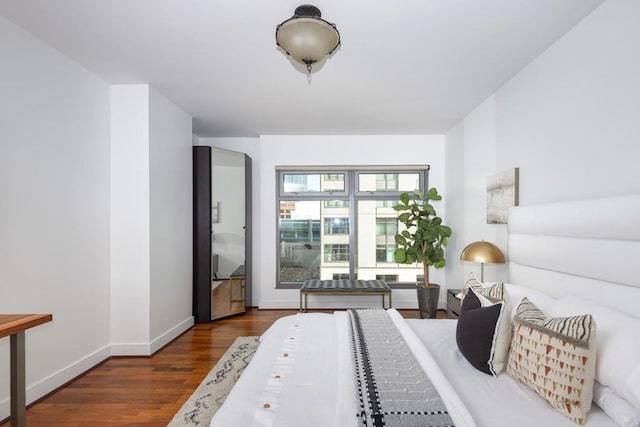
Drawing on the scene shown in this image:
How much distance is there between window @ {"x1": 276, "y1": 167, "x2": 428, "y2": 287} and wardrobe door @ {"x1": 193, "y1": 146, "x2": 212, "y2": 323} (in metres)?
1.05

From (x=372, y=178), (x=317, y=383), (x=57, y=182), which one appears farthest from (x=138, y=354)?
(x=372, y=178)

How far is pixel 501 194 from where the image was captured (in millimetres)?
2783

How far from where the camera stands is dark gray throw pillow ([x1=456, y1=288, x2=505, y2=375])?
1487 mm

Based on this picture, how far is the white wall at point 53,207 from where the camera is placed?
2014 millimetres

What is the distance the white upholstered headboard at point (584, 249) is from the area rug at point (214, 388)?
2.33m

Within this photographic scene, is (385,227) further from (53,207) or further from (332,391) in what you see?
(53,207)

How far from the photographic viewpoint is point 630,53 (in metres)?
1.59

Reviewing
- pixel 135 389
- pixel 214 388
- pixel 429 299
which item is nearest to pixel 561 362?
pixel 214 388

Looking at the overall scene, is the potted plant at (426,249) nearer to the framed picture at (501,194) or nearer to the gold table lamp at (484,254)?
the framed picture at (501,194)

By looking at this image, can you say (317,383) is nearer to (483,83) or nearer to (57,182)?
(57,182)

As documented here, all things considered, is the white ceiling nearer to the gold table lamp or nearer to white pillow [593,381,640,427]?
the gold table lamp

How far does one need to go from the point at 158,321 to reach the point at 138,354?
321 millimetres

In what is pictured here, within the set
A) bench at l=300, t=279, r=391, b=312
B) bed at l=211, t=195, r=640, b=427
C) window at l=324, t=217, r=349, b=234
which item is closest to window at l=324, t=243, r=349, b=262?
window at l=324, t=217, r=349, b=234

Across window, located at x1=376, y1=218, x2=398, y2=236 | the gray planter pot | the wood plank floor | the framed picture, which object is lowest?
the wood plank floor
